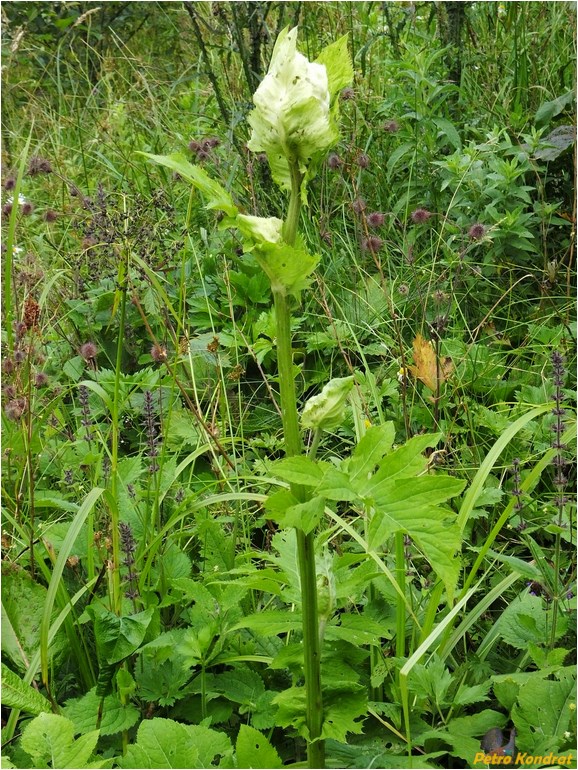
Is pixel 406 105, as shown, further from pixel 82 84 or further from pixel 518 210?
pixel 82 84

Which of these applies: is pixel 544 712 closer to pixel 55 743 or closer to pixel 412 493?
pixel 412 493

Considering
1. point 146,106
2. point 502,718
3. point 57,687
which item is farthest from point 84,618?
point 146,106

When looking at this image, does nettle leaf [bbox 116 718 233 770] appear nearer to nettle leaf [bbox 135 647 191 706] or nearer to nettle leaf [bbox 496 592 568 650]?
nettle leaf [bbox 135 647 191 706]

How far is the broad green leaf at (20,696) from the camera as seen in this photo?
4.19 ft

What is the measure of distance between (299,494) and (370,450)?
0.12m

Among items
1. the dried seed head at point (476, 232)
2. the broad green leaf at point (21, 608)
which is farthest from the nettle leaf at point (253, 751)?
the dried seed head at point (476, 232)

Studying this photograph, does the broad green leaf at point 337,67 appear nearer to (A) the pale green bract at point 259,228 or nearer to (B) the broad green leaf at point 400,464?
(A) the pale green bract at point 259,228

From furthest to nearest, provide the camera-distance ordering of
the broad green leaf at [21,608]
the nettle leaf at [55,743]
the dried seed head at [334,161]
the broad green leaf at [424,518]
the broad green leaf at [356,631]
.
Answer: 1. the dried seed head at [334,161]
2. the broad green leaf at [21,608]
3. the broad green leaf at [356,631]
4. the nettle leaf at [55,743]
5. the broad green leaf at [424,518]

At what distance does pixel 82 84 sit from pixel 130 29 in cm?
73

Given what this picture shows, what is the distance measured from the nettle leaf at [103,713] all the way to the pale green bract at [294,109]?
100 centimetres

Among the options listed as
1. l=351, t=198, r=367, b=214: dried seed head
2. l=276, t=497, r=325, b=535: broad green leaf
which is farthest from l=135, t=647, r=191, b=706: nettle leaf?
l=351, t=198, r=367, b=214: dried seed head

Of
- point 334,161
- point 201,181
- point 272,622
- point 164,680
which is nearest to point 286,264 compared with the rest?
point 201,181

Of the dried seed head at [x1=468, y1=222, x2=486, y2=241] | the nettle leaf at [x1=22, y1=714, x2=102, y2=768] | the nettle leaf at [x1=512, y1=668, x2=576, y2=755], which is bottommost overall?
the nettle leaf at [x1=512, y1=668, x2=576, y2=755]

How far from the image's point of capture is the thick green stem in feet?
3.33
